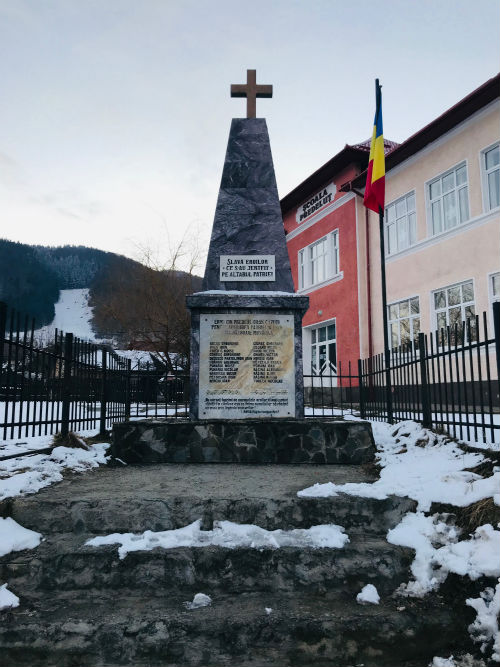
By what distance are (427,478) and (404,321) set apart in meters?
11.8

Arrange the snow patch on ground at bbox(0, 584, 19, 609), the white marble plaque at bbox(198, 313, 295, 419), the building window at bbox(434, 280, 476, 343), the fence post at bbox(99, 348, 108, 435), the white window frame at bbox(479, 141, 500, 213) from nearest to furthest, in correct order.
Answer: the snow patch on ground at bbox(0, 584, 19, 609), the white marble plaque at bbox(198, 313, 295, 419), the fence post at bbox(99, 348, 108, 435), the white window frame at bbox(479, 141, 500, 213), the building window at bbox(434, 280, 476, 343)

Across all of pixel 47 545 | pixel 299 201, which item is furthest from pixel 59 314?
pixel 47 545

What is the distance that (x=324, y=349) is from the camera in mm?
19938

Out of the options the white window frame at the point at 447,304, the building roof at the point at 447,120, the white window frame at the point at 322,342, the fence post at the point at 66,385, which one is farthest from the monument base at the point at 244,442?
the white window frame at the point at 322,342

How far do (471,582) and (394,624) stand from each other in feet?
2.01

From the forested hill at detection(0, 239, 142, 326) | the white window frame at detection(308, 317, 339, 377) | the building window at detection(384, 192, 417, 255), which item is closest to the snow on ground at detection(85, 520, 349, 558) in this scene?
the building window at detection(384, 192, 417, 255)

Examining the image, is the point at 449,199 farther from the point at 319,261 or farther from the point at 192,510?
the point at 192,510

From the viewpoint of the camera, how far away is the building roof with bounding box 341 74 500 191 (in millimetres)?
12000

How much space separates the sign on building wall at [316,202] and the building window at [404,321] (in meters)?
5.74

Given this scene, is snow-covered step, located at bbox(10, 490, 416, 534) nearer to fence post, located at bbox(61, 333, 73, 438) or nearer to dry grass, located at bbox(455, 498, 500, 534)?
dry grass, located at bbox(455, 498, 500, 534)

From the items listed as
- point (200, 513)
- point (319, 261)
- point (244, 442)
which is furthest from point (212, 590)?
point (319, 261)

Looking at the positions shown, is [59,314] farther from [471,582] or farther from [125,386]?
[471,582]

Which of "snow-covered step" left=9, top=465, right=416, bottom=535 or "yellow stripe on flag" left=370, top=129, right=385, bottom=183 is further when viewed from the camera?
"yellow stripe on flag" left=370, top=129, right=385, bottom=183

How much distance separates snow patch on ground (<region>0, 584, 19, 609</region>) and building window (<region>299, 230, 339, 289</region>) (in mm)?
16936
